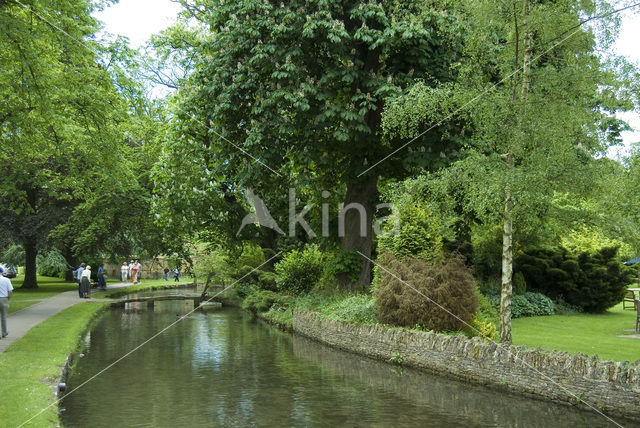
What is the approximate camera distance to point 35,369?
1280 centimetres

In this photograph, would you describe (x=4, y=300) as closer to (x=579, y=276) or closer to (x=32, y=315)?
(x=32, y=315)

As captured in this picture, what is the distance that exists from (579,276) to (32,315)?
67.3 feet

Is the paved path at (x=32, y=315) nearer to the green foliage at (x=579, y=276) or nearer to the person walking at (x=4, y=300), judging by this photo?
the person walking at (x=4, y=300)

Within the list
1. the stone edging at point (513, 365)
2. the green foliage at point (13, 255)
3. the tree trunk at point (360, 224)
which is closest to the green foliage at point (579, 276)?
the tree trunk at point (360, 224)

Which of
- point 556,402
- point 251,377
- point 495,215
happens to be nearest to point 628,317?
point 495,215

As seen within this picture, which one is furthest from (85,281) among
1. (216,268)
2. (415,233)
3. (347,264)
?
(415,233)

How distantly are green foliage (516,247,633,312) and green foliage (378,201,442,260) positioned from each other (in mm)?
6496

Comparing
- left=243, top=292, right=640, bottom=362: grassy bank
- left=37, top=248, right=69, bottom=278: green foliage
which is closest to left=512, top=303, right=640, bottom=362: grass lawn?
left=243, top=292, right=640, bottom=362: grassy bank

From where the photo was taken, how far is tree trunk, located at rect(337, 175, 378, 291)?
22.7 meters

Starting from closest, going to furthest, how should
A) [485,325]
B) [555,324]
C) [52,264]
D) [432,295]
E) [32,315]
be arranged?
1. [432,295]
2. [485,325]
3. [555,324]
4. [32,315]
5. [52,264]

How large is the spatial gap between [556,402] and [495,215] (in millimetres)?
4399

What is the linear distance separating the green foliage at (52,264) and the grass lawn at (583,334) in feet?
131

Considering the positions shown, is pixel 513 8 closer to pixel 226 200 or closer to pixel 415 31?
pixel 415 31

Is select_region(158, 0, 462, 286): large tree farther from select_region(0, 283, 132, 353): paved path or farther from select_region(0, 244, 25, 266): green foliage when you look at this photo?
select_region(0, 244, 25, 266): green foliage
